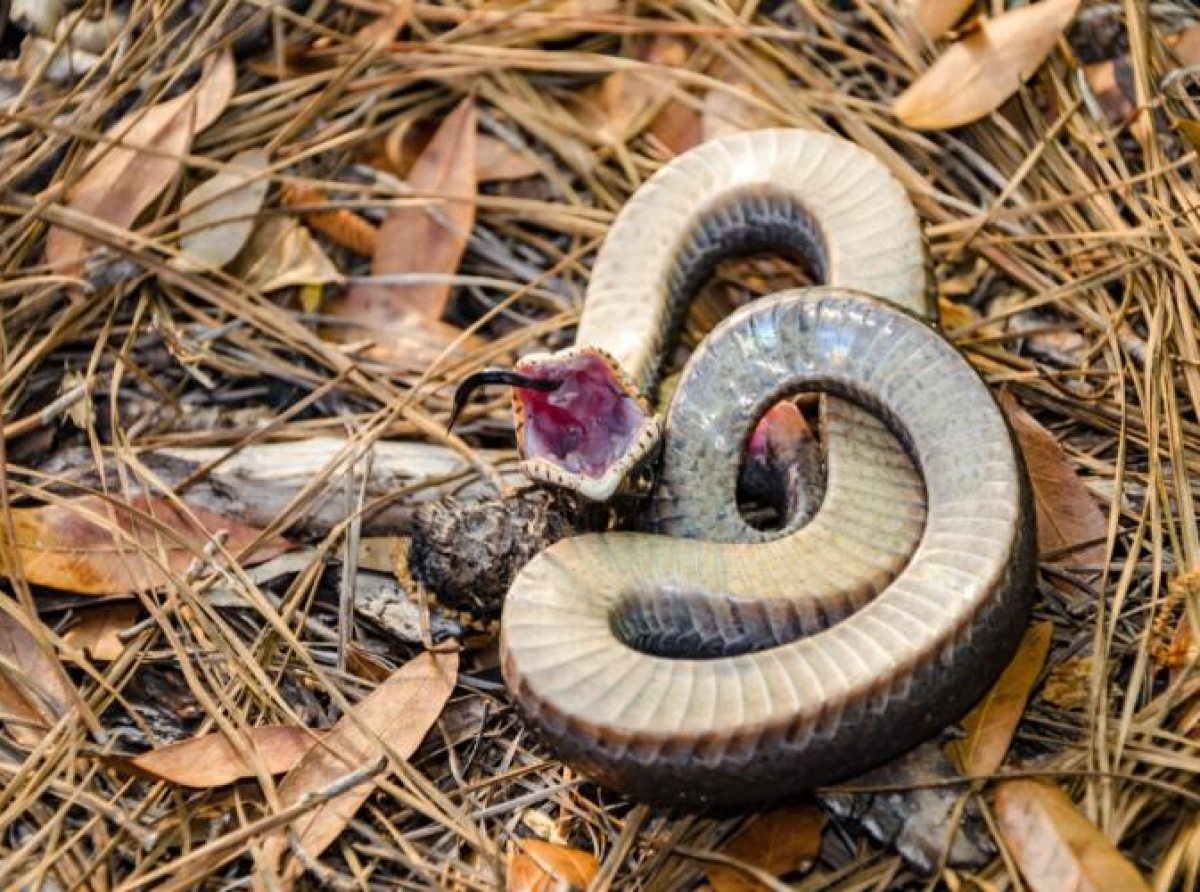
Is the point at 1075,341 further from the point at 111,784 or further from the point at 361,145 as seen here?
the point at 111,784

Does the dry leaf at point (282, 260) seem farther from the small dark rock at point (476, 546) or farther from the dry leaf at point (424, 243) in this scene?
the small dark rock at point (476, 546)

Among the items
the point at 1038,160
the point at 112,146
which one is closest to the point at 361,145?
the point at 112,146

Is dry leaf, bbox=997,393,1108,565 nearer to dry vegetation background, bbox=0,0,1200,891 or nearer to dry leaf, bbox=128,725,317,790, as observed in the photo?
dry vegetation background, bbox=0,0,1200,891

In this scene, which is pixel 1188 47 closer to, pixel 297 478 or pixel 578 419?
pixel 578 419

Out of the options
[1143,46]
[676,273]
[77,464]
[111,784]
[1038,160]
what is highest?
[1143,46]

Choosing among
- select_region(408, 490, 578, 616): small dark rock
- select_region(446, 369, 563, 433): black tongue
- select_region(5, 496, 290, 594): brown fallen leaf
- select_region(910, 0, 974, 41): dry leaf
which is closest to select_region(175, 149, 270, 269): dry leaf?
select_region(5, 496, 290, 594): brown fallen leaf

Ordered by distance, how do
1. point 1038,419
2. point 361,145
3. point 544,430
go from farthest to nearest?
1. point 361,145
2. point 1038,419
3. point 544,430
